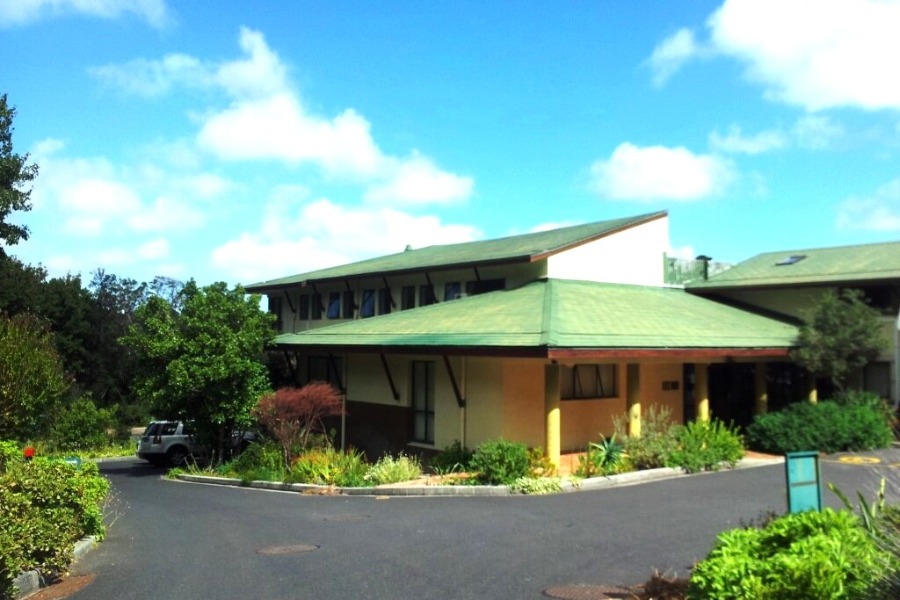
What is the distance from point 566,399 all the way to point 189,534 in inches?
373

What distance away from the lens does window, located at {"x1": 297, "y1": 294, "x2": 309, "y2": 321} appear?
3244cm

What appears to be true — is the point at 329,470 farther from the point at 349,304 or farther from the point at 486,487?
the point at 349,304

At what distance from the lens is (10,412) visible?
13.3 m

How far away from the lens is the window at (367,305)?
2827cm

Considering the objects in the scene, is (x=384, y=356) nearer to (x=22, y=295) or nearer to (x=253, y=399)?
(x=253, y=399)

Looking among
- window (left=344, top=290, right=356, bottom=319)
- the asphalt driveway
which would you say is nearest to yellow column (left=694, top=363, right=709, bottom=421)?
the asphalt driveway

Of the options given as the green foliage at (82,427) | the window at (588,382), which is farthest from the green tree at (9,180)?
Answer: the window at (588,382)

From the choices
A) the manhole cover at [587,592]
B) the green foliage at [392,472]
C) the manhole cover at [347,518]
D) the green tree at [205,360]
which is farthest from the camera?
the green tree at [205,360]

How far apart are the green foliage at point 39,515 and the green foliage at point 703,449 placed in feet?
35.8

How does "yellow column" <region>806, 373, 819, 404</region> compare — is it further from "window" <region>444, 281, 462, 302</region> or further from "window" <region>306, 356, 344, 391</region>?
"window" <region>306, 356, 344, 391</region>

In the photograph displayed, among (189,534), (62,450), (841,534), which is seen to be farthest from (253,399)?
(841,534)

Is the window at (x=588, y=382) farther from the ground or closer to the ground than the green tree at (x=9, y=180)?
closer to the ground

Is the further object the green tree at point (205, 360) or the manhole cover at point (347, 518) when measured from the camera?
the green tree at point (205, 360)

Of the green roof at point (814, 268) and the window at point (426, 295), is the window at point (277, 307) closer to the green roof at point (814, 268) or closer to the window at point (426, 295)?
the window at point (426, 295)
